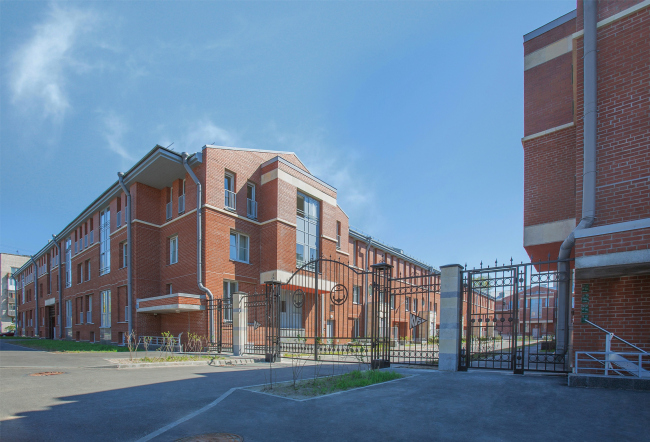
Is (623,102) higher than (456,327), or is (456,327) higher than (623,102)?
(623,102)

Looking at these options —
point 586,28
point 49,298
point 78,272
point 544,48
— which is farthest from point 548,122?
point 49,298

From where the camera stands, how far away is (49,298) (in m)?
38.0

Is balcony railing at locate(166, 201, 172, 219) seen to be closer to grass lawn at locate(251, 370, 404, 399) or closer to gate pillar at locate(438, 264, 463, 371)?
grass lawn at locate(251, 370, 404, 399)

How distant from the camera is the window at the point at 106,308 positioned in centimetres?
2433

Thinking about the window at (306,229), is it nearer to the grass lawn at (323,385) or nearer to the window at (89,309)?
the grass lawn at (323,385)

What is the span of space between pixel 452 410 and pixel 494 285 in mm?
4425

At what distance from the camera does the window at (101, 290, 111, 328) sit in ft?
79.8

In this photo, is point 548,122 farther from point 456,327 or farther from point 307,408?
point 307,408

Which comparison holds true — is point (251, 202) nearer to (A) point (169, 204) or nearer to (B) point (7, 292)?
(A) point (169, 204)

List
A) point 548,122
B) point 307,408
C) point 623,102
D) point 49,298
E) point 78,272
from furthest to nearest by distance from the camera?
1. point 49,298
2. point 78,272
3. point 548,122
4. point 623,102
5. point 307,408

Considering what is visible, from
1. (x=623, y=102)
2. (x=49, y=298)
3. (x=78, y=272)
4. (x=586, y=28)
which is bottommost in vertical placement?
(x=49, y=298)

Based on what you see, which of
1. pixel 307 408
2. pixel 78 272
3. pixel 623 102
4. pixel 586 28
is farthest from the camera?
pixel 78 272

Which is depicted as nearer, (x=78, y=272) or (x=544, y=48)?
(x=544, y=48)

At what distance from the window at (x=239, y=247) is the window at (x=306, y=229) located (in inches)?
121
